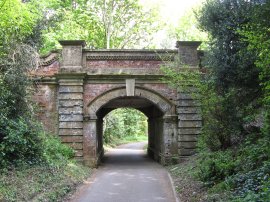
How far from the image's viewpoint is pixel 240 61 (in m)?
11.2

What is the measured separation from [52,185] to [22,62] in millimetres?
4556

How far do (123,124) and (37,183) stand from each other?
3062cm

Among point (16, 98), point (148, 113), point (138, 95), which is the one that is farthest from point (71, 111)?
point (148, 113)

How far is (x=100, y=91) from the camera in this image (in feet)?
50.5

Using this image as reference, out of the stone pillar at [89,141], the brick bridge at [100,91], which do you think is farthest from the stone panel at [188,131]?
the stone pillar at [89,141]

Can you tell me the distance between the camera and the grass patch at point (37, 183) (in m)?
8.00

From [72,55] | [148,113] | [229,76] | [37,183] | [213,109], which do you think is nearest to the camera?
[37,183]

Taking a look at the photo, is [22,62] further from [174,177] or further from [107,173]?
[174,177]

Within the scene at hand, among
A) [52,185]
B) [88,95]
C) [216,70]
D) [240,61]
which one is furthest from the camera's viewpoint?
[88,95]

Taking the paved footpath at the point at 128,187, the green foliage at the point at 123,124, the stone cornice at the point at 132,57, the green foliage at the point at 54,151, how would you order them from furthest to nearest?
the green foliage at the point at 123,124 < the stone cornice at the point at 132,57 < the green foliage at the point at 54,151 < the paved footpath at the point at 128,187

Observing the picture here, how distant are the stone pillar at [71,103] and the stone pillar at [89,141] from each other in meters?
0.18

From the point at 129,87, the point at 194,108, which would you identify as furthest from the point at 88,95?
the point at 194,108

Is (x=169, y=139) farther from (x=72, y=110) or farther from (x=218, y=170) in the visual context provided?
(x=218, y=170)

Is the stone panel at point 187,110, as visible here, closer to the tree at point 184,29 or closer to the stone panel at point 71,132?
Answer: the stone panel at point 71,132
